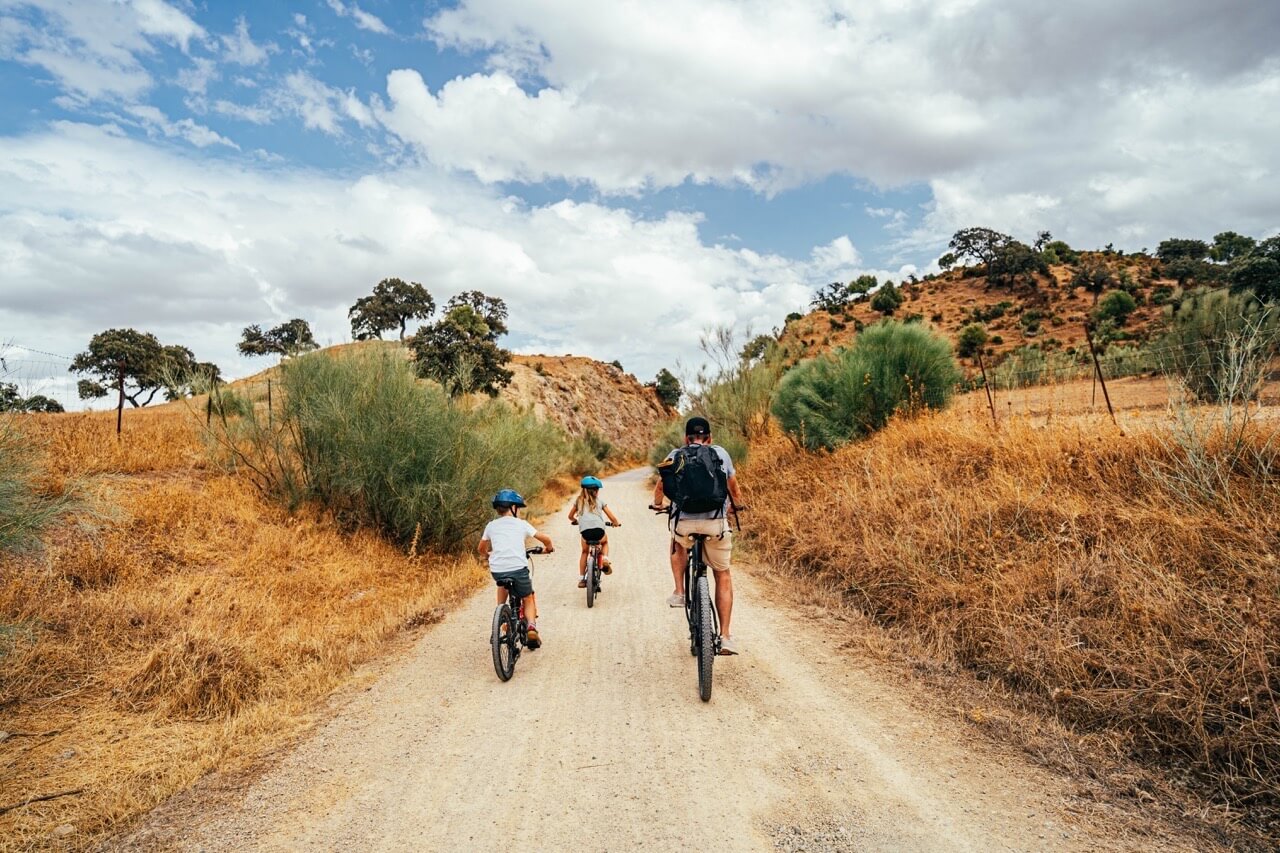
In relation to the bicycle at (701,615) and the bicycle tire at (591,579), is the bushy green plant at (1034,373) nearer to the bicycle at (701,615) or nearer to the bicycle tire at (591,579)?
the bicycle tire at (591,579)

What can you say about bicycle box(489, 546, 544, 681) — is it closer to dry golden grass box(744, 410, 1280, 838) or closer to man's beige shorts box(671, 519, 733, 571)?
man's beige shorts box(671, 519, 733, 571)

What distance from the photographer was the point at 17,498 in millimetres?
4895

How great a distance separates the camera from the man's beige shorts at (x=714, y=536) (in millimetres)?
5168

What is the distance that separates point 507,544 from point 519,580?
0.35 m

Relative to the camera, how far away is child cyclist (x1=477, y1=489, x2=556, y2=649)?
5.59 m

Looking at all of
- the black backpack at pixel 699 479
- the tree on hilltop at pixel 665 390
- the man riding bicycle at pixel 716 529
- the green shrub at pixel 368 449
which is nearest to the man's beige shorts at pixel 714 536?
the man riding bicycle at pixel 716 529

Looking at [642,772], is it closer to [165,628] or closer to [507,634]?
[507,634]

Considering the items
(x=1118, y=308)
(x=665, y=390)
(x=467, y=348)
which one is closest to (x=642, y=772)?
(x=467, y=348)

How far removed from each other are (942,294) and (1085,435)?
63950 mm

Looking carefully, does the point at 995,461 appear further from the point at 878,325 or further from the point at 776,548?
the point at 878,325

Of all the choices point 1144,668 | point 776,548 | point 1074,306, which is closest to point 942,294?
point 1074,306


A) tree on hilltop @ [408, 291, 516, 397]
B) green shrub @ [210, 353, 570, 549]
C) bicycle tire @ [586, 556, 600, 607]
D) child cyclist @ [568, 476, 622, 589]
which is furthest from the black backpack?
tree on hilltop @ [408, 291, 516, 397]

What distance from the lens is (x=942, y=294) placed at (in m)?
63.8

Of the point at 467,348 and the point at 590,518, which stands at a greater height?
the point at 467,348
